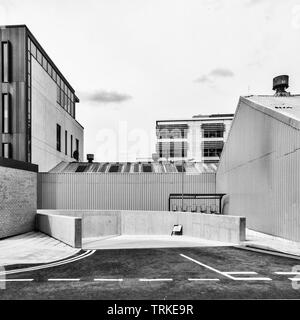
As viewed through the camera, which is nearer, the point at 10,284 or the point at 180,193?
the point at 10,284

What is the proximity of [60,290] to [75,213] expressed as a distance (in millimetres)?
18181

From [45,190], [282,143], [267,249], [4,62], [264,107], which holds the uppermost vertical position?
[4,62]

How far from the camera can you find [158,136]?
68.6 m

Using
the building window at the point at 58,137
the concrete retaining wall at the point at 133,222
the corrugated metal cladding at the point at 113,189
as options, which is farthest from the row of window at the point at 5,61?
the concrete retaining wall at the point at 133,222

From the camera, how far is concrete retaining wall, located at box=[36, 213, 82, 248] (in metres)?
15.6

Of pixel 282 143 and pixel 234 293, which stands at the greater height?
pixel 282 143

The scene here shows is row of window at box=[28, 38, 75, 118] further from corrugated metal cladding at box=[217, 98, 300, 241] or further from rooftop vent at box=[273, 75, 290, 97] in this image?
rooftop vent at box=[273, 75, 290, 97]

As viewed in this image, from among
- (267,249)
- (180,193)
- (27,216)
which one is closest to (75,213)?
(27,216)

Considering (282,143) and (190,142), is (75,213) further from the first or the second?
(190,142)

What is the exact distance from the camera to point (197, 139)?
2635 inches

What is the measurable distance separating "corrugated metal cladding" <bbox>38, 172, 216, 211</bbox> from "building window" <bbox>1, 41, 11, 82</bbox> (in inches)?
484

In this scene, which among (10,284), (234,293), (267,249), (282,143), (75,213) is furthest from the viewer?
(75,213)

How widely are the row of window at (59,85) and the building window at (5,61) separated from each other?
244cm

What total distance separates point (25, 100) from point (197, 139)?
45.2 meters
